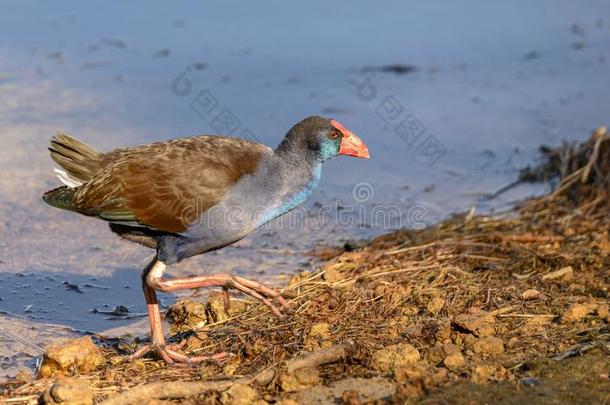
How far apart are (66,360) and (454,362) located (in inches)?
78.2

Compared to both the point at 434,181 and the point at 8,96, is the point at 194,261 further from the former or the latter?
the point at 8,96

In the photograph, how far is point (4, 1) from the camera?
1273 cm

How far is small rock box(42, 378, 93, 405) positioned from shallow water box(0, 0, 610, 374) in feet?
4.14

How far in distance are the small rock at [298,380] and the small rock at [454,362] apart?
0.66 meters

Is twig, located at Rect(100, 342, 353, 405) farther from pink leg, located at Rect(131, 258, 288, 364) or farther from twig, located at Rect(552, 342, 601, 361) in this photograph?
twig, located at Rect(552, 342, 601, 361)

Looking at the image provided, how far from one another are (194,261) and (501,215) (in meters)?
2.60

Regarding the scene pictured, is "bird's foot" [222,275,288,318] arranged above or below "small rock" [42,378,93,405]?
above

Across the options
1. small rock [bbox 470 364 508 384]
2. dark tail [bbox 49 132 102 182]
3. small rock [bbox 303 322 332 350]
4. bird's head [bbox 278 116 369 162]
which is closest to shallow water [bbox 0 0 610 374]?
dark tail [bbox 49 132 102 182]

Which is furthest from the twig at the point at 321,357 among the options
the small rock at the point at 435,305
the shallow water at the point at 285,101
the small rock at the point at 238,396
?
the shallow water at the point at 285,101

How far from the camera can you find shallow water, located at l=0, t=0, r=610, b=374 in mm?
7773

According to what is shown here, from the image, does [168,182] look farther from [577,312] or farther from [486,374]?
[577,312]

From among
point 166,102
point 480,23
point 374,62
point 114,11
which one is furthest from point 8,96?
point 480,23

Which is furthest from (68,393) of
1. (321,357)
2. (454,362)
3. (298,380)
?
(454,362)

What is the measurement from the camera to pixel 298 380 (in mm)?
5047
